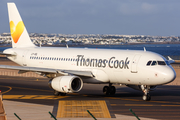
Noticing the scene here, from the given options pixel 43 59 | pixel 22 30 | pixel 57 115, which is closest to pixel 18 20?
pixel 22 30

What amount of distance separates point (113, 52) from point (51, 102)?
7.90 m

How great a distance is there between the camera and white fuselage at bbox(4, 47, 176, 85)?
29.4 metres

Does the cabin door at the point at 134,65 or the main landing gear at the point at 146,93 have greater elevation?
the cabin door at the point at 134,65

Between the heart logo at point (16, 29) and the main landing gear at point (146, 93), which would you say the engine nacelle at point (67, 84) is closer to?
the main landing gear at point (146, 93)

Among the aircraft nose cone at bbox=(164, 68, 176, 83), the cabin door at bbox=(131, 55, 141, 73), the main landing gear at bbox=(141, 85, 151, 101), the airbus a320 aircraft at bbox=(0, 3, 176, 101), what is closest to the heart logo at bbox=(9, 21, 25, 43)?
the airbus a320 aircraft at bbox=(0, 3, 176, 101)

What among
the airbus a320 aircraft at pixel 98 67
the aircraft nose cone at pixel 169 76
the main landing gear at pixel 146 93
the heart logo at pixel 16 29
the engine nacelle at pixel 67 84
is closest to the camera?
the aircraft nose cone at pixel 169 76

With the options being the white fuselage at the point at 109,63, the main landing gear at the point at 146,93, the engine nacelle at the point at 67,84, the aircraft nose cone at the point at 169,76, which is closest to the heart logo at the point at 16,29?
the white fuselage at the point at 109,63

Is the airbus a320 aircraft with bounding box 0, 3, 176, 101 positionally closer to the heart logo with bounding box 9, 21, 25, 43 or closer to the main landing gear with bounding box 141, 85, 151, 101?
the main landing gear with bounding box 141, 85, 151, 101

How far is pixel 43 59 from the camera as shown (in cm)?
3747

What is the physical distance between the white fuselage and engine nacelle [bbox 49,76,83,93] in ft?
5.64

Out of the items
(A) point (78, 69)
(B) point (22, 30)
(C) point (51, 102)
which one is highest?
(B) point (22, 30)

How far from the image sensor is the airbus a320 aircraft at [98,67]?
1167 inches

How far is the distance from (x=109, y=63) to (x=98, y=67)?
1.32 metres

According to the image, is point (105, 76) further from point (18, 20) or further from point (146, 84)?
point (18, 20)
